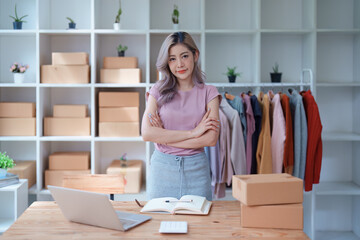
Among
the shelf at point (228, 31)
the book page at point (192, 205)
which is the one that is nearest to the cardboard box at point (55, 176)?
the shelf at point (228, 31)

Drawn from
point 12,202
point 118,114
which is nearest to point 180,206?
point 118,114

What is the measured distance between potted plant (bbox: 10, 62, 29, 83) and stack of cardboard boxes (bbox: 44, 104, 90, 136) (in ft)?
1.40

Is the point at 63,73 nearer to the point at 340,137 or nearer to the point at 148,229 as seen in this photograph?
the point at 148,229

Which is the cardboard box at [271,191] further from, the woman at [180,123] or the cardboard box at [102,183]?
the cardboard box at [102,183]

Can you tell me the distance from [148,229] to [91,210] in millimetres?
254

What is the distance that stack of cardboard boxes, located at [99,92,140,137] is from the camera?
157 inches

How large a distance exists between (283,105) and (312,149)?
45 centimetres

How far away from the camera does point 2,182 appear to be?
3.60 metres

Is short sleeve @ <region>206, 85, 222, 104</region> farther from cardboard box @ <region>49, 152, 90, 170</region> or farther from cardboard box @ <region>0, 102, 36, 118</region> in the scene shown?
cardboard box @ <region>0, 102, 36, 118</region>

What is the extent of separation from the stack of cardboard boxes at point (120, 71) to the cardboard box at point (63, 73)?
18cm

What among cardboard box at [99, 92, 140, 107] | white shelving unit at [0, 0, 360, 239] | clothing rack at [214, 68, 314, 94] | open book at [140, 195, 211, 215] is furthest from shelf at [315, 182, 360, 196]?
open book at [140, 195, 211, 215]

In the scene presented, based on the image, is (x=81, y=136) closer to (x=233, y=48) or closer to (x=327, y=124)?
(x=233, y=48)

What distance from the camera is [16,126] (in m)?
3.98

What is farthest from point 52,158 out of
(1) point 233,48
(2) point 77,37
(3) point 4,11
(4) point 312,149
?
(4) point 312,149
